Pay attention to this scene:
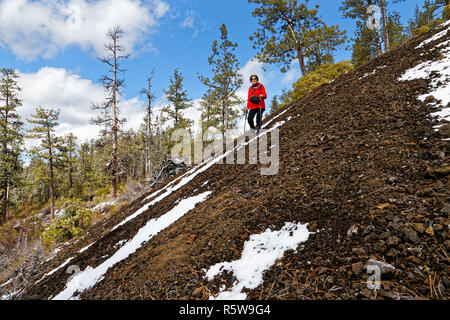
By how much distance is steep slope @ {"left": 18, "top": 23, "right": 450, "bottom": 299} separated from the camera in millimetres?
1532

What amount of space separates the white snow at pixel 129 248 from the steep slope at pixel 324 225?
4 cm

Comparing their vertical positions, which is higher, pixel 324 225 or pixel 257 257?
pixel 324 225

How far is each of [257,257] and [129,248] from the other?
9.66 ft

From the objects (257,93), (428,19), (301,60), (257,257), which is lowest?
(257,257)

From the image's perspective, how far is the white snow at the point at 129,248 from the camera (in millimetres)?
3316

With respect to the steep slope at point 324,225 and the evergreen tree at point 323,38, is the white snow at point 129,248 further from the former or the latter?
the evergreen tree at point 323,38

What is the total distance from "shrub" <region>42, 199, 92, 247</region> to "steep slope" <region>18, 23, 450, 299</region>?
21.5ft

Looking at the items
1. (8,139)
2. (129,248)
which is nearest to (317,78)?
(129,248)

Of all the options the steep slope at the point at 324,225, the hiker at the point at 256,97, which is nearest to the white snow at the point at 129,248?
the steep slope at the point at 324,225

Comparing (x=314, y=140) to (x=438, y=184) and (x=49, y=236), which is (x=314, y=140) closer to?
(x=438, y=184)

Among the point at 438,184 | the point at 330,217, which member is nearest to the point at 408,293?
the point at 330,217

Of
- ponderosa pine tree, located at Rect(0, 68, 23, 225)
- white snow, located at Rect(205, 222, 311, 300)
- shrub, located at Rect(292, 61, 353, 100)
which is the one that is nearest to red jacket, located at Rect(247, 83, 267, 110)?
white snow, located at Rect(205, 222, 311, 300)

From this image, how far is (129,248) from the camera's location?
3848mm

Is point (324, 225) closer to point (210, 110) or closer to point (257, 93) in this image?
point (257, 93)
